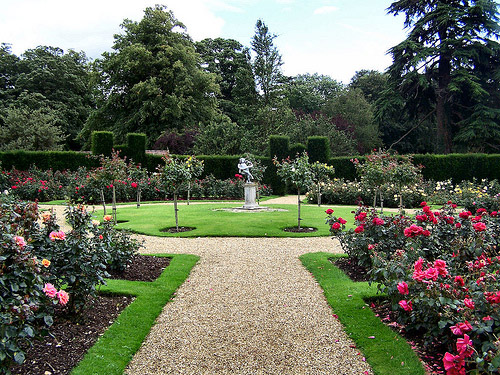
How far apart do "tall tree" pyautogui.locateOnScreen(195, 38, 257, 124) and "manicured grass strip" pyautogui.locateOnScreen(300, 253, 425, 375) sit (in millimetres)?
28335

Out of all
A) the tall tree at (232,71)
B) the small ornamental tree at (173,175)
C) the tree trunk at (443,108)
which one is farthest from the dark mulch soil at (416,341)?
the tall tree at (232,71)

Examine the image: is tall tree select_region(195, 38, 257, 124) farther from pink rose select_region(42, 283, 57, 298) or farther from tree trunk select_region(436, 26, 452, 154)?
pink rose select_region(42, 283, 57, 298)

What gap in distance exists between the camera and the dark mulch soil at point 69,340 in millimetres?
2939

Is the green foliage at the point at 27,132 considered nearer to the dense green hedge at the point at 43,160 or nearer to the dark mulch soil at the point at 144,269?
the dense green hedge at the point at 43,160

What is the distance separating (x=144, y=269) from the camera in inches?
236

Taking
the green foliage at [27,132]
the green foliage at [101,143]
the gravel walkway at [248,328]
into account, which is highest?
the green foliage at [27,132]

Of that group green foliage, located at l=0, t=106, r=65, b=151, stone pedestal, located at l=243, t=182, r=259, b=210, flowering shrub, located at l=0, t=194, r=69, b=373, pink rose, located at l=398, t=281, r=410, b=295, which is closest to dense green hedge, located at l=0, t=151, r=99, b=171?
green foliage, located at l=0, t=106, r=65, b=151

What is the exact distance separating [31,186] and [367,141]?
80.8ft

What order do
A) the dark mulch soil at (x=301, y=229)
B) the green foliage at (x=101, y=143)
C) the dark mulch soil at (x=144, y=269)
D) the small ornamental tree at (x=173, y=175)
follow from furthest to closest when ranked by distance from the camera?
the green foliage at (x=101, y=143) < the dark mulch soil at (x=301, y=229) < the small ornamental tree at (x=173, y=175) < the dark mulch soil at (x=144, y=269)

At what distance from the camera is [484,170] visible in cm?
1880

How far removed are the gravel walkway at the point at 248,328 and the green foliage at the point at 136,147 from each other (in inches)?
588

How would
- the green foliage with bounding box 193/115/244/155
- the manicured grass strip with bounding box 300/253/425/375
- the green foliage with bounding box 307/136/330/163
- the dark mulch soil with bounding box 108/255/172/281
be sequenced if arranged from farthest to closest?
the green foliage with bounding box 193/115/244/155, the green foliage with bounding box 307/136/330/163, the dark mulch soil with bounding box 108/255/172/281, the manicured grass strip with bounding box 300/253/425/375

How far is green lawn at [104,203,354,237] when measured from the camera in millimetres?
9070

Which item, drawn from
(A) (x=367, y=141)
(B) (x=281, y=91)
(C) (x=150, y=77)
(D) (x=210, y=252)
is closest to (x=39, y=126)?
(C) (x=150, y=77)
